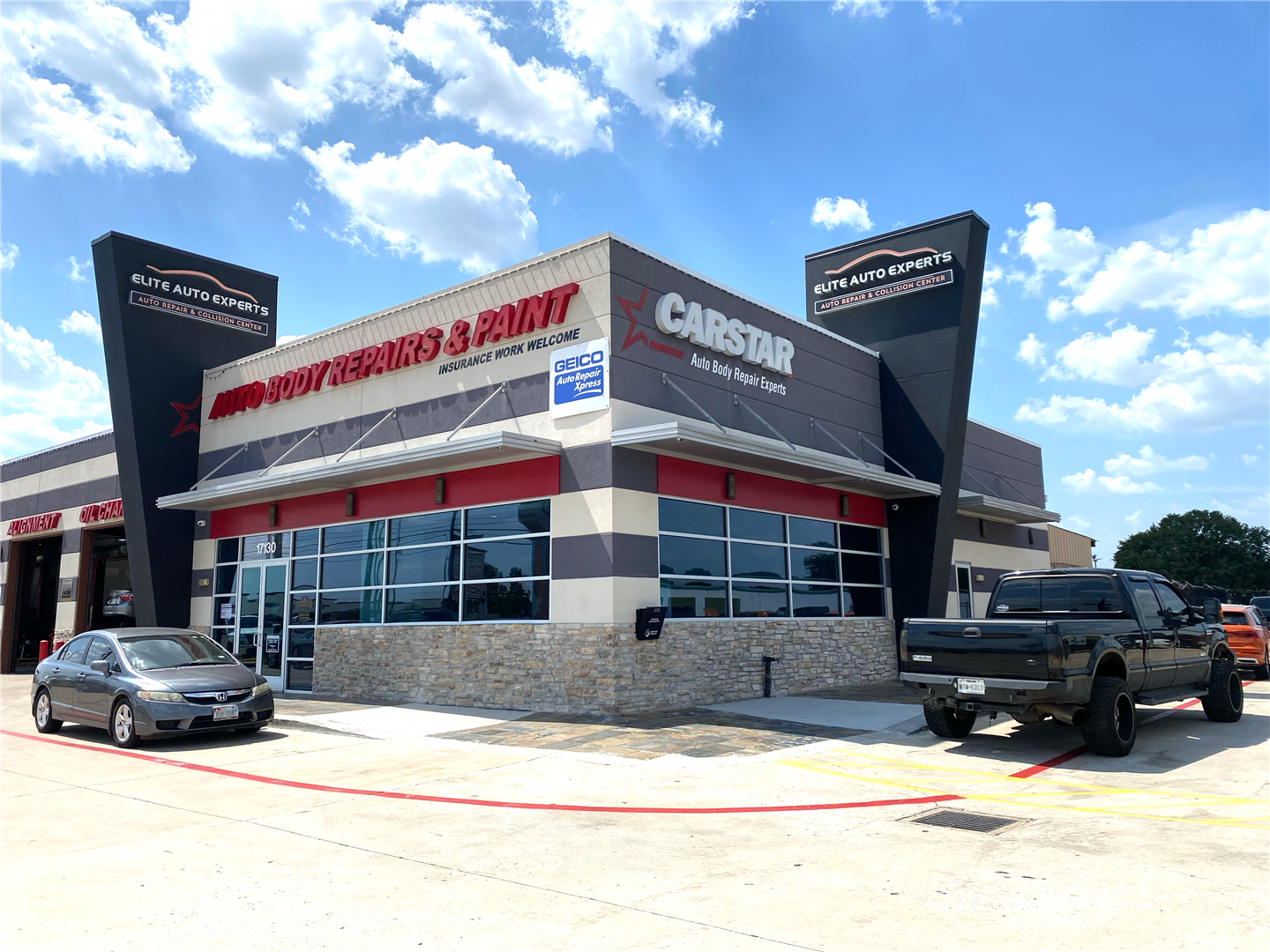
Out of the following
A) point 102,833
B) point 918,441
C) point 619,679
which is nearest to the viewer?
point 102,833

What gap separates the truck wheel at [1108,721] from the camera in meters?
9.90

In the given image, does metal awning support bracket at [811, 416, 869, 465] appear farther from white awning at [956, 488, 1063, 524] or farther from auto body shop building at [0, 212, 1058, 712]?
white awning at [956, 488, 1063, 524]

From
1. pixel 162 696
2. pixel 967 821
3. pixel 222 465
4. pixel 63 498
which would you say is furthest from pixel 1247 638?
pixel 63 498

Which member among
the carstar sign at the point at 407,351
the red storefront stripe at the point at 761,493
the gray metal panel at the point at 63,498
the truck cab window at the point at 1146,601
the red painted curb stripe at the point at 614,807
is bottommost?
the red painted curb stripe at the point at 614,807

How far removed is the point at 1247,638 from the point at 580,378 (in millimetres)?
14747

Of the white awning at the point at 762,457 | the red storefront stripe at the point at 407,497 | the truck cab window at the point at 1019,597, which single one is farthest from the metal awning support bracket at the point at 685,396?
the truck cab window at the point at 1019,597

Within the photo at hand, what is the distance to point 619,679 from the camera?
13.7 meters

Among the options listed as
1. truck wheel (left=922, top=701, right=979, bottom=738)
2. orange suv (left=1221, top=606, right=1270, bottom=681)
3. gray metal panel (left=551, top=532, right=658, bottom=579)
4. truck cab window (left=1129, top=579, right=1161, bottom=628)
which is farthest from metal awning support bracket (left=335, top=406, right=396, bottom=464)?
orange suv (left=1221, top=606, right=1270, bottom=681)

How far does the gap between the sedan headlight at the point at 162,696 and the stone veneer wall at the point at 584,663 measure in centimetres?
481

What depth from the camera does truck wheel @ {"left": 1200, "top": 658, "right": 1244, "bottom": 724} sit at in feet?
40.7

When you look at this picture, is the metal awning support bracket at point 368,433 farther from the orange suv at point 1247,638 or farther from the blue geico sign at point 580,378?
the orange suv at point 1247,638

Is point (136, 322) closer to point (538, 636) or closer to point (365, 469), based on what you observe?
point (365, 469)

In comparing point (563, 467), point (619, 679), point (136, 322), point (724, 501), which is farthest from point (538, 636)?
point (136, 322)

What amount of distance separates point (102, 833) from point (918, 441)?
18.0 meters
